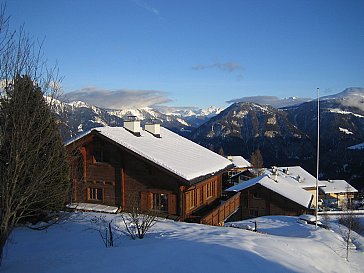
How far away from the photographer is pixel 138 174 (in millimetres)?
18266

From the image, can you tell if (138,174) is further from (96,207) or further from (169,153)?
(96,207)

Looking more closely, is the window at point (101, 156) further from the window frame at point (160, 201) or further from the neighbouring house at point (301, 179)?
the neighbouring house at point (301, 179)

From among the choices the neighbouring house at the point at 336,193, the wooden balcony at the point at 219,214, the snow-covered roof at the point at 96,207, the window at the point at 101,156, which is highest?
the window at the point at 101,156

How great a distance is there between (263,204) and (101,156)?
22.3 meters

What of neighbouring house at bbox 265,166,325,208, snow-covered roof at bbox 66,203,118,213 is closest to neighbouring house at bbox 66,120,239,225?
snow-covered roof at bbox 66,203,118,213

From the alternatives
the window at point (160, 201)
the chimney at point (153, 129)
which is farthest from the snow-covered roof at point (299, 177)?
the window at point (160, 201)

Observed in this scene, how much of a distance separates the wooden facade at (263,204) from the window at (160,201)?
1971 cm

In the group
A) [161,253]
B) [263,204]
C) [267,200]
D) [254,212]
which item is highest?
[161,253]

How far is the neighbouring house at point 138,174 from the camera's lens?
1720 cm

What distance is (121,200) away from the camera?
61.1 feet

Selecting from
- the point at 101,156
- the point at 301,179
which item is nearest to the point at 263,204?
the point at 101,156

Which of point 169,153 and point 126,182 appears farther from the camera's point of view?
point 169,153

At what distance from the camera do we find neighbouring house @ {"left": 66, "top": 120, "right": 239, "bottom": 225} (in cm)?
1720

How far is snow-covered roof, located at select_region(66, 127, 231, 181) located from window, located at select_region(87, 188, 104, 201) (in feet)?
11.3
